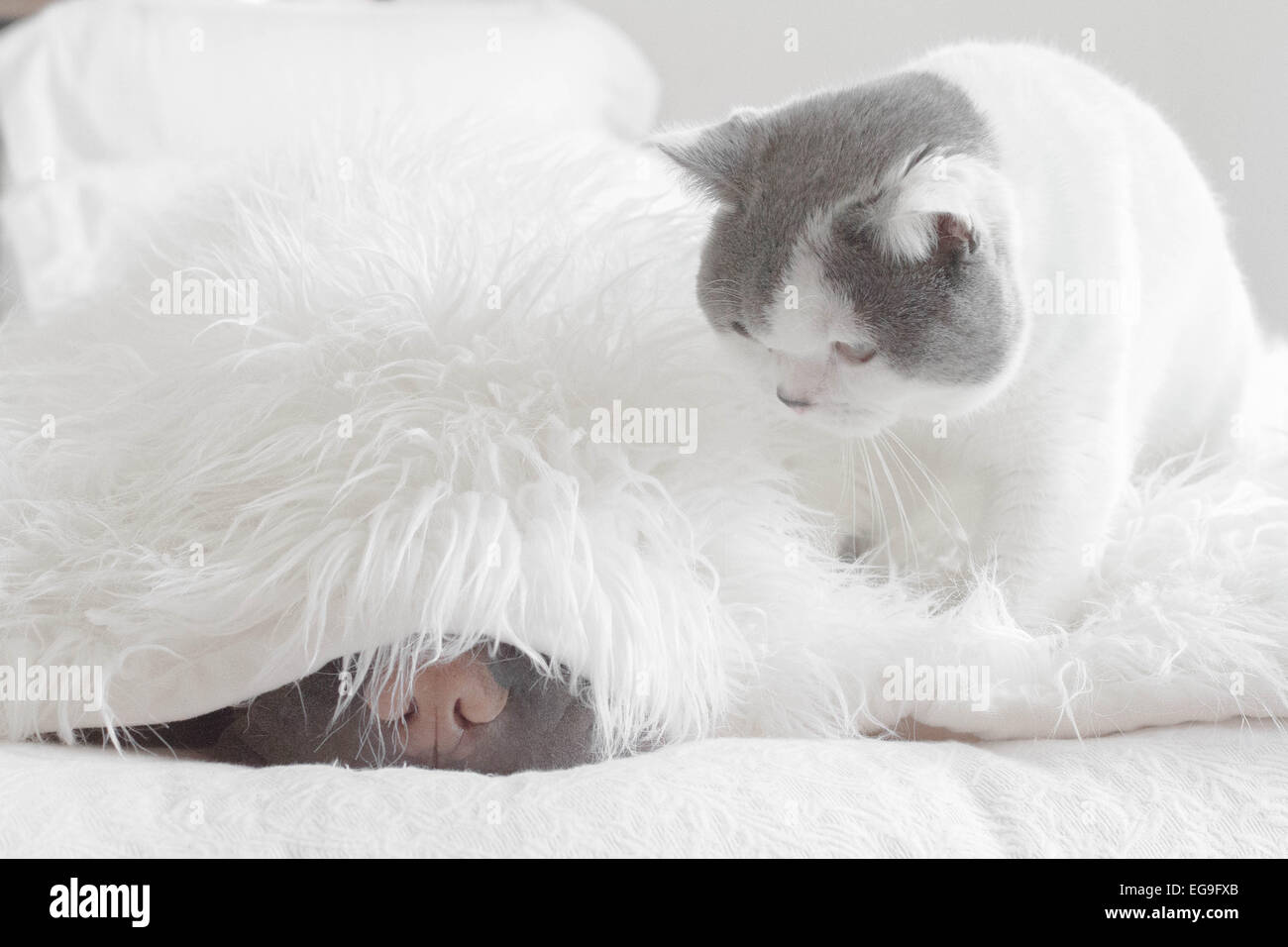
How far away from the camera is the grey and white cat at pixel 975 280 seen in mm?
611

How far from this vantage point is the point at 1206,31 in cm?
152

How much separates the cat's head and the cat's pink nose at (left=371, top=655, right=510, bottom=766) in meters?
0.26

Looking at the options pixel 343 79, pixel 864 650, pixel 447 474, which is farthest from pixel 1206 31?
pixel 447 474

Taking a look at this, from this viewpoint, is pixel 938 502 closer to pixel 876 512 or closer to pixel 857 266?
pixel 876 512

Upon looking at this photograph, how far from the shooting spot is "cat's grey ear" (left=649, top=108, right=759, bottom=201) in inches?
26.2

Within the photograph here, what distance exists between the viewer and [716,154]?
67 centimetres

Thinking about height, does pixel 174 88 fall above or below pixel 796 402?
above

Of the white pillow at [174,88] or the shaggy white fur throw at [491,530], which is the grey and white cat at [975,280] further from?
the white pillow at [174,88]

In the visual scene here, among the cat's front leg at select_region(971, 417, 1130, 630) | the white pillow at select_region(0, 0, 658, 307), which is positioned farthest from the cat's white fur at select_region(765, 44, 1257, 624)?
the white pillow at select_region(0, 0, 658, 307)

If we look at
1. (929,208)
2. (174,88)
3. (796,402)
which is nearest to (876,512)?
(796,402)

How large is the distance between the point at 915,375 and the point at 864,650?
0.17 metres

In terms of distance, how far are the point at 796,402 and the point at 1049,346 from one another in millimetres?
204

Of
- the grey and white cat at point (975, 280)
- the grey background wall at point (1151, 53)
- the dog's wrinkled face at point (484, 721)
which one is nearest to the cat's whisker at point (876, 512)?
the grey and white cat at point (975, 280)

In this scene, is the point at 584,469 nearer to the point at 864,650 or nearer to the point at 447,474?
the point at 447,474
